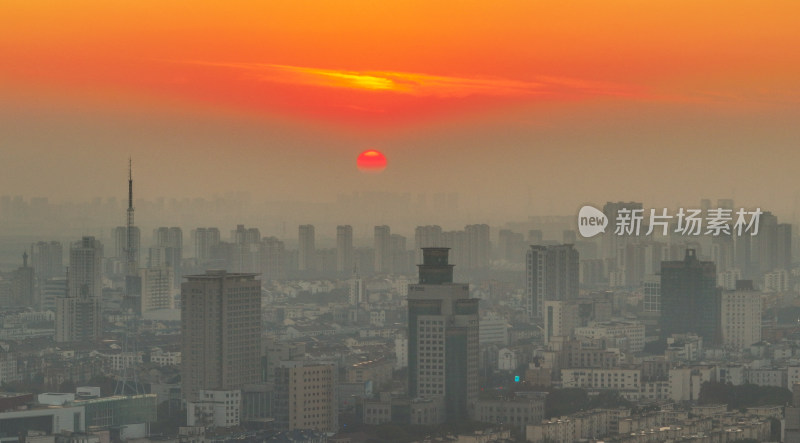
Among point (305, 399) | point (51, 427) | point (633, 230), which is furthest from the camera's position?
point (633, 230)

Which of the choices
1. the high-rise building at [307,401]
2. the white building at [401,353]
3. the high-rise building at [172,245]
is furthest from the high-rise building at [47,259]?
the high-rise building at [307,401]

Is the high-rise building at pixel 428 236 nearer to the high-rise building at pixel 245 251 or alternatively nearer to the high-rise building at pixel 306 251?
the high-rise building at pixel 306 251

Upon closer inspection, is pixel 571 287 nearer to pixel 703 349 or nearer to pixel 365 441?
pixel 703 349

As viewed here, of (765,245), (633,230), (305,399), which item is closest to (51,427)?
(305,399)

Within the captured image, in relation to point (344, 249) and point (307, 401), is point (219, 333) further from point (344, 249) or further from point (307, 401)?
point (344, 249)

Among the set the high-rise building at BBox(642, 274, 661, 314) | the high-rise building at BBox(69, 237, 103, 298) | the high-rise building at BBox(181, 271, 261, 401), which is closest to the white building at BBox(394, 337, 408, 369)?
the high-rise building at BBox(181, 271, 261, 401)

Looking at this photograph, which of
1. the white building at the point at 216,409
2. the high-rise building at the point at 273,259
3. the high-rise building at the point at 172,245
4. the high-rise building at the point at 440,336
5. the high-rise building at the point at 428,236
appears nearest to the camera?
the white building at the point at 216,409
